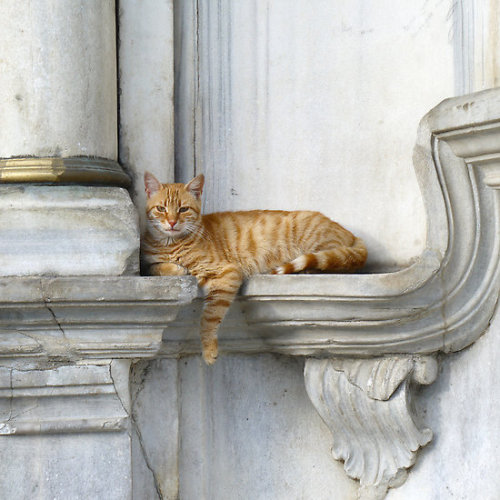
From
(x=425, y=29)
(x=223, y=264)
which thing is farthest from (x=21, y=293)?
(x=425, y=29)

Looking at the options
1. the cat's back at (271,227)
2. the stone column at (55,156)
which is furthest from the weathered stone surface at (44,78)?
the cat's back at (271,227)

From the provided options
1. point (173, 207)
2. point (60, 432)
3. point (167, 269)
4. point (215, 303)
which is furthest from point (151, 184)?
point (60, 432)

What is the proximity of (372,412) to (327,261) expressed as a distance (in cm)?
36

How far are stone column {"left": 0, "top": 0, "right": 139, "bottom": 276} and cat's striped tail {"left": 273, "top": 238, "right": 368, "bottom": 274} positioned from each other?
374 mm

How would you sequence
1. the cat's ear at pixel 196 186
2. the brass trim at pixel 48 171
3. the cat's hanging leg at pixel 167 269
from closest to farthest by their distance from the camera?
1. the brass trim at pixel 48 171
2. the cat's hanging leg at pixel 167 269
3. the cat's ear at pixel 196 186

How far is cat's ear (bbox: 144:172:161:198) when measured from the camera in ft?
7.39

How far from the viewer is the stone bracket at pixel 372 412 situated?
7.13 feet

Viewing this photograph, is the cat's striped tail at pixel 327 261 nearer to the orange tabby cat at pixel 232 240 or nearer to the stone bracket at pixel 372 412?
the orange tabby cat at pixel 232 240

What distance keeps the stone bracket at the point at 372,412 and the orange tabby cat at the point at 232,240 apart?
25 centimetres

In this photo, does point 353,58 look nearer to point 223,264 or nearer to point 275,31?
point 275,31

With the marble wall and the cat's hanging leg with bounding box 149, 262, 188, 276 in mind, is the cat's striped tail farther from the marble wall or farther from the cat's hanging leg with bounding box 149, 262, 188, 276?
the cat's hanging leg with bounding box 149, 262, 188, 276

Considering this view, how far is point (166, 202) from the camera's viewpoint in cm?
224

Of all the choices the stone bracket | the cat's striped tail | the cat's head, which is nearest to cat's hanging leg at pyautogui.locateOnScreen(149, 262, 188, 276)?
the cat's head

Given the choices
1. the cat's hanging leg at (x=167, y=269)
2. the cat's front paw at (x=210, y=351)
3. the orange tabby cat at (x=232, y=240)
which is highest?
the orange tabby cat at (x=232, y=240)
